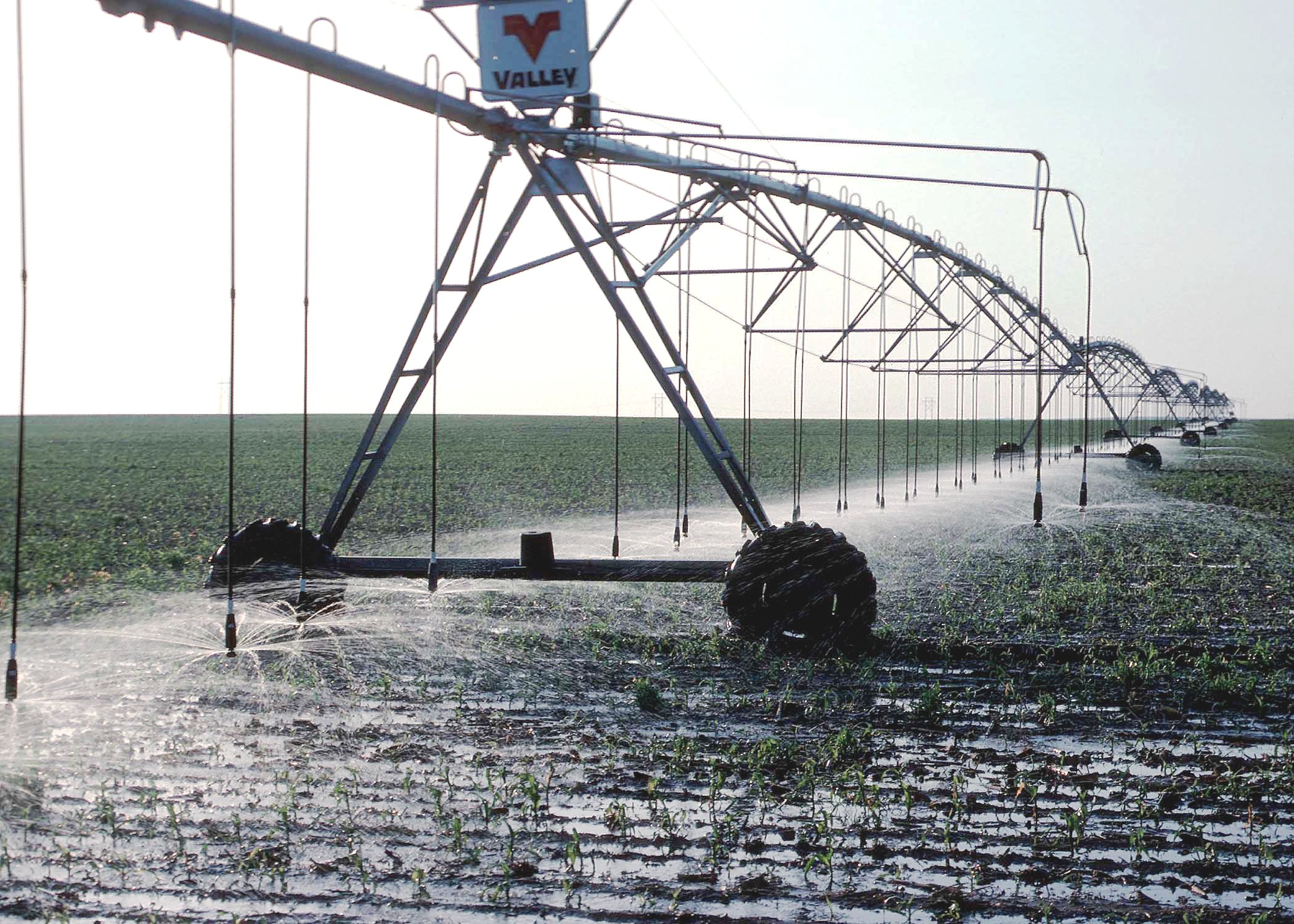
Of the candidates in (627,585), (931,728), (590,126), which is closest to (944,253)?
(627,585)

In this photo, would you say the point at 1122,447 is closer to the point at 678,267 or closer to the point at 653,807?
the point at 678,267

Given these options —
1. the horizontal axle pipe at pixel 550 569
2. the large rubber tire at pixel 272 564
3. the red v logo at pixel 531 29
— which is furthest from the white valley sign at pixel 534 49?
the large rubber tire at pixel 272 564

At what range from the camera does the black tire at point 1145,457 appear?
3428 centimetres

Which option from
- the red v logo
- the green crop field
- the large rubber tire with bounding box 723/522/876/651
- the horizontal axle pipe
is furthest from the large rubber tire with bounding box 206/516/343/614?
the red v logo

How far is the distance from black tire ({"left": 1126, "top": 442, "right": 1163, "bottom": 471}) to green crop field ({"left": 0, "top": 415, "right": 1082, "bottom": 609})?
2.87 metres

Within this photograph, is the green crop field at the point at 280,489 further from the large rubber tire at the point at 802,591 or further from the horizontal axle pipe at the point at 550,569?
the large rubber tire at the point at 802,591

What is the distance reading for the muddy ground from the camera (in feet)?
13.2

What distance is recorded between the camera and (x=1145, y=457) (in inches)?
1388

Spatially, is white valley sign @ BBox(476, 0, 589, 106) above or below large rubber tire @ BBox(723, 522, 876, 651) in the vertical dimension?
above

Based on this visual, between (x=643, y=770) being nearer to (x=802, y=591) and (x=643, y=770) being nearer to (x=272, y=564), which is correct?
(x=802, y=591)

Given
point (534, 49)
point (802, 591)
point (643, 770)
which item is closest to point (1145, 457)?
point (802, 591)

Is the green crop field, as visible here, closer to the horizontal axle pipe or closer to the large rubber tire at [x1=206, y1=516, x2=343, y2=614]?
the large rubber tire at [x1=206, y1=516, x2=343, y2=614]

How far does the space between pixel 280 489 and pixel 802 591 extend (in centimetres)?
2180

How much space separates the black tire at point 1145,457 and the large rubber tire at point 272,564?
30156 mm
